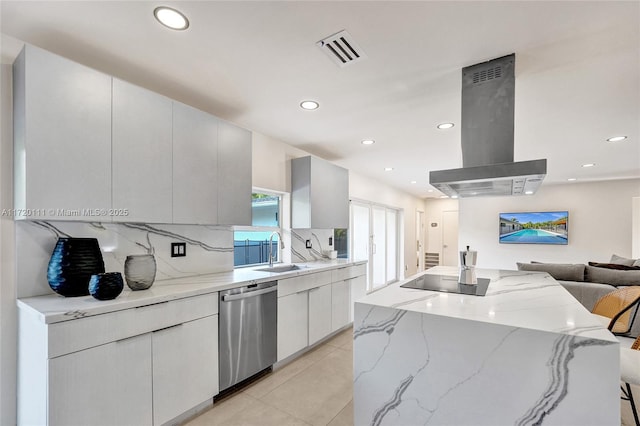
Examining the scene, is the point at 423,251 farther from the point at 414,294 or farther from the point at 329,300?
the point at 414,294

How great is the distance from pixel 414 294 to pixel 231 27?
1.92 metres

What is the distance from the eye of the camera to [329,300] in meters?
3.47

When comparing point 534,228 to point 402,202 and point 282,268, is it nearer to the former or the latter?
point 402,202

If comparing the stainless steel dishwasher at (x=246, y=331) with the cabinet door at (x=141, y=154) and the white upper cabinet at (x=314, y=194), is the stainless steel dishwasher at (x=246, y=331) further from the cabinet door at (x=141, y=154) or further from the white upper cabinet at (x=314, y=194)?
the white upper cabinet at (x=314, y=194)

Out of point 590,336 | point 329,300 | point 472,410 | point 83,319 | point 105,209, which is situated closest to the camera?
point 590,336

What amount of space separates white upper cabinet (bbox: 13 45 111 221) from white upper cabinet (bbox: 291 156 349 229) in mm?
2123

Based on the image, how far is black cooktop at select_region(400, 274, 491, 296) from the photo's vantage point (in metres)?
1.98

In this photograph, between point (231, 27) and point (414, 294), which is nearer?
point (231, 27)

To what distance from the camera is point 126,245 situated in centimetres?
222

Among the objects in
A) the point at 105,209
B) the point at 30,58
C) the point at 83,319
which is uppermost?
the point at 30,58

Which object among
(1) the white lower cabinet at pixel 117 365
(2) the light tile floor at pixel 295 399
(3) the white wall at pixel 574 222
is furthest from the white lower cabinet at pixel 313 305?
(3) the white wall at pixel 574 222

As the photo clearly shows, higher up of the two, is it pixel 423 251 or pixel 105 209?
pixel 105 209

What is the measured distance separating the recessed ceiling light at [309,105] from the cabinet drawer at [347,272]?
6.24ft

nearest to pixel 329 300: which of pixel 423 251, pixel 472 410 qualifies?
pixel 472 410
